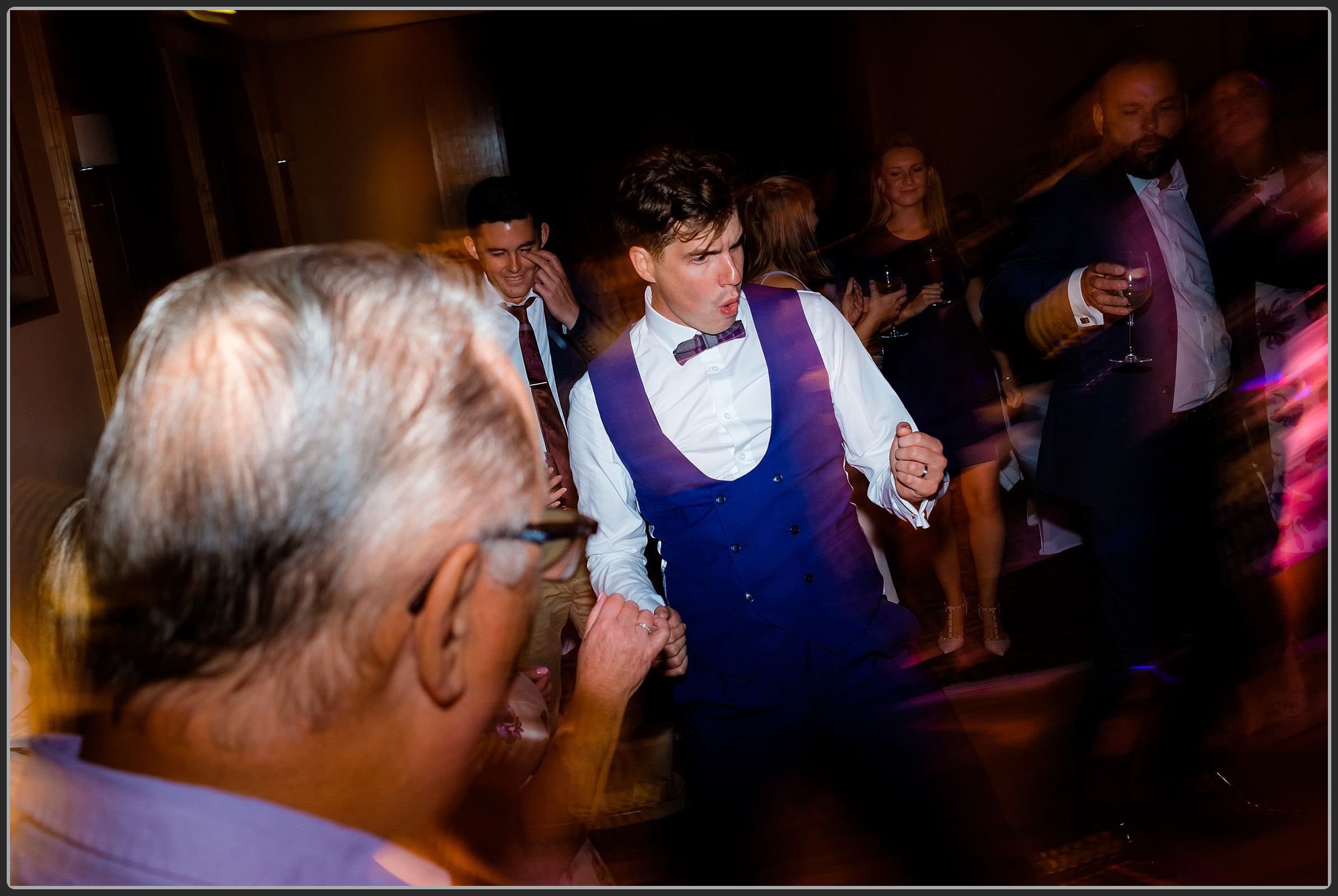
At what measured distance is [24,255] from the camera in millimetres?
3104

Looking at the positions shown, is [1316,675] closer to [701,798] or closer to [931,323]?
[931,323]

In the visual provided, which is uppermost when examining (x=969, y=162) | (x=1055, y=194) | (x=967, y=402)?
(x=969, y=162)

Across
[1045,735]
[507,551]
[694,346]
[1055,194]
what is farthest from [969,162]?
[507,551]

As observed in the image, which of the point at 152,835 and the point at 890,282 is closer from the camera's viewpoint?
the point at 152,835

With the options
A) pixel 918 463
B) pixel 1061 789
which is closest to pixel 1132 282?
pixel 918 463

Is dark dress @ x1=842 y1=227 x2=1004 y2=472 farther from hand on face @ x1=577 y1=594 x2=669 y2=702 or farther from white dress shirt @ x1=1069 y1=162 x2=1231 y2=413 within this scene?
hand on face @ x1=577 y1=594 x2=669 y2=702

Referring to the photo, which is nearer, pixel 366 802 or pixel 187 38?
pixel 366 802

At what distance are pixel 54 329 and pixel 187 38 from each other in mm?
3448

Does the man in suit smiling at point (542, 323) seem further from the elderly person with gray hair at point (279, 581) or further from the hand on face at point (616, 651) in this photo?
the elderly person with gray hair at point (279, 581)

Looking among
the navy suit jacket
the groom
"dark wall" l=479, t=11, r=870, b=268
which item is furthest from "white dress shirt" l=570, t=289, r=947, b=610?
"dark wall" l=479, t=11, r=870, b=268

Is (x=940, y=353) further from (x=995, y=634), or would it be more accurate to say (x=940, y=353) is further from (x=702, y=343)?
(x=702, y=343)

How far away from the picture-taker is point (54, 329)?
3.31m

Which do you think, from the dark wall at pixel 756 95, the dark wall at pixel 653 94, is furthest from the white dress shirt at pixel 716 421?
the dark wall at pixel 653 94

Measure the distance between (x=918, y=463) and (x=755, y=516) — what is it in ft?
1.24
